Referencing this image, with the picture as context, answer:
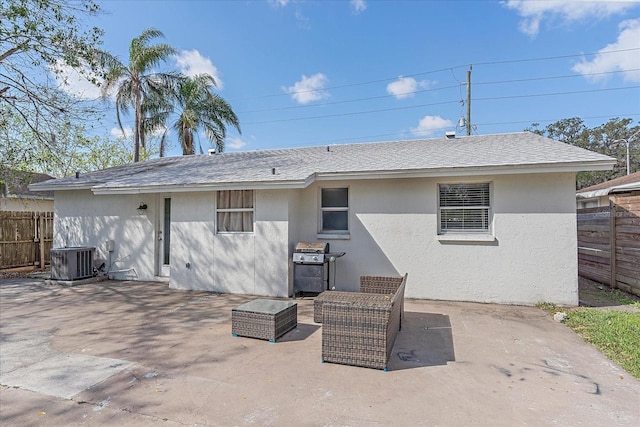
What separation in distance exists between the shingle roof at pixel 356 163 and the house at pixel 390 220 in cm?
4

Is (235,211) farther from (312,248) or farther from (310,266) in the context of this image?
(310,266)

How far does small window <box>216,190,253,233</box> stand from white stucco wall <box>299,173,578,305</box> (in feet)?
6.97

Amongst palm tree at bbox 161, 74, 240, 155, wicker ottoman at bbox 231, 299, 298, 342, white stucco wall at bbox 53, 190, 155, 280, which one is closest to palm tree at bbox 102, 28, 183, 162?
palm tree at bbox 161, 74, 240, 155

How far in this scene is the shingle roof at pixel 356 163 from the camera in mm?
6621

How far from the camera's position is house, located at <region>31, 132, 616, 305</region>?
6656mm

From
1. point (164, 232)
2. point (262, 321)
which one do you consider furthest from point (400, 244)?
point (164, 232)

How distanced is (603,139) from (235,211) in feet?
134

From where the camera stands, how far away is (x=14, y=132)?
31.4ft

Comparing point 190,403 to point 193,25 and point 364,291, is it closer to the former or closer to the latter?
point 364,291

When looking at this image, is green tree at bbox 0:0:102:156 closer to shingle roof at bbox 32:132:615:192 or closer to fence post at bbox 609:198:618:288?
shingle roof at bbox 32:132:615:192

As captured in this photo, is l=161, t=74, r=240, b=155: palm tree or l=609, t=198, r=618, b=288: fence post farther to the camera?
l=161, t=74, r=240, b=155: palm tree

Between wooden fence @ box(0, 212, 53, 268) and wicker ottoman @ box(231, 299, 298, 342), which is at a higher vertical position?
wooden fence @ box(0, 212, 53, 268)

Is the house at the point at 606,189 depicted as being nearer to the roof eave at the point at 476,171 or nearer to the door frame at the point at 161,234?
the roof eave at the point at 476,171

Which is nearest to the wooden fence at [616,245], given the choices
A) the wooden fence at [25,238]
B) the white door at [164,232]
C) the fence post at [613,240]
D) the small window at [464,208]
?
the fence post at [613,240]
